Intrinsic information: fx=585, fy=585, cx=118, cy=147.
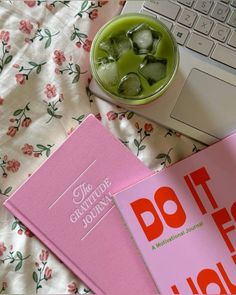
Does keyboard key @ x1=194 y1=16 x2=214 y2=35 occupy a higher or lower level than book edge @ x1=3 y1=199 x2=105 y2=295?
higher

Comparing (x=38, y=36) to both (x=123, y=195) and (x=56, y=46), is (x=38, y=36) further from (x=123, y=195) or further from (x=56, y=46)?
(x=123, y=195)

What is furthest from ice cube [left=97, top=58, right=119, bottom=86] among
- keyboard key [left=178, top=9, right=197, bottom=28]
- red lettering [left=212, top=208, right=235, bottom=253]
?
red lettering [left=212, top=208, right=235, bottom=253]

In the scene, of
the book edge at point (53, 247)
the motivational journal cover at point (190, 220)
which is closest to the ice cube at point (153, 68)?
the motivational journal cover at point (190, 220)

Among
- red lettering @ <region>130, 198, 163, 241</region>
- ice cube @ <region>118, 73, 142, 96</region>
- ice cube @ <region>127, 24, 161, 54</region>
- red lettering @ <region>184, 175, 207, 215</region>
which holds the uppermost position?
ice cube @ <region>127, 24, 161, 54</region>

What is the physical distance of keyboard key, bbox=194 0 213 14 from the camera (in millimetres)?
722

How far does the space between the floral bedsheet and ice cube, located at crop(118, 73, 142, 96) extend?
41 mm

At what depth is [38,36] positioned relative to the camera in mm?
770

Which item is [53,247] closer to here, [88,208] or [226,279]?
→ [88,208]

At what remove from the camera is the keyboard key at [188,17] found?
724 millimetres

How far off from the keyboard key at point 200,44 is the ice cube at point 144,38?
0.14ft

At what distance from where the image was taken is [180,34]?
2.39ft

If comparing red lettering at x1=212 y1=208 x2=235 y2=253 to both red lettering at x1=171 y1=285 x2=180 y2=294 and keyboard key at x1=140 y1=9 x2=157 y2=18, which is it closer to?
red lettering at x1=171 y1=285 x2=180 y2=294

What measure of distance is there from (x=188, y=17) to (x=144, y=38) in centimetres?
6

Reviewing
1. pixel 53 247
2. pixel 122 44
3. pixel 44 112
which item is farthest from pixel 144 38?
pixel 53 247
